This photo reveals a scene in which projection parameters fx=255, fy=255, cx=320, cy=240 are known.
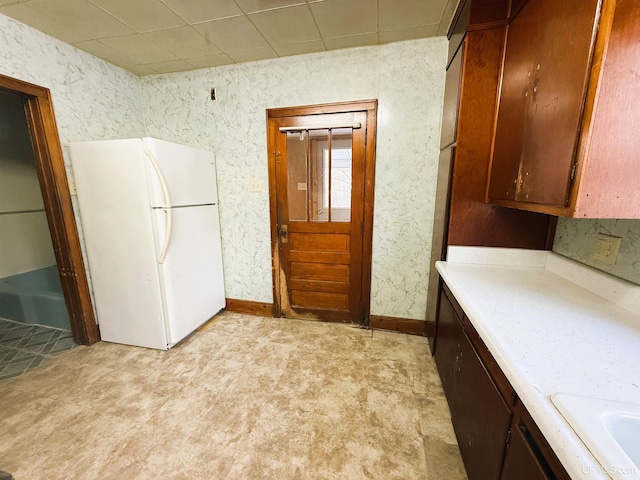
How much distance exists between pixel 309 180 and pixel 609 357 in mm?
2131

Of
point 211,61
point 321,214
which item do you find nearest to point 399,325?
point 321,214

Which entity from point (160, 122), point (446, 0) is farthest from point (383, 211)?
point (160, 122)

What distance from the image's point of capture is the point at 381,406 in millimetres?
1604

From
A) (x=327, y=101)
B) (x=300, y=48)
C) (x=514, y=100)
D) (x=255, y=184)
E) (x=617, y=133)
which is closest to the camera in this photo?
(x=617, y=133)

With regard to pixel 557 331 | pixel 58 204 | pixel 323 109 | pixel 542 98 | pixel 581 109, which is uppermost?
pixel 323 109

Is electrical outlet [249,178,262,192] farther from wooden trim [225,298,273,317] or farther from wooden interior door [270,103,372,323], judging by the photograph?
wooden trim [225,298,273,317]

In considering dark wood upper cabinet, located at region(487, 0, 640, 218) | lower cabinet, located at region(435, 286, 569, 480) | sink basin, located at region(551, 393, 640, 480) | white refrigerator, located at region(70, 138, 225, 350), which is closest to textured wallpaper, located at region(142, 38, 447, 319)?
white refrigerator, located at region(70, 138, 225, 350)

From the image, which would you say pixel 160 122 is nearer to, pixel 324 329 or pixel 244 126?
pixel 244 126

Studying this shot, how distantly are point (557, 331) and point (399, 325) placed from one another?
1620 millimetres

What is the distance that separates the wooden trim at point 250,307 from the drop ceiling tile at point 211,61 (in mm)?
2355

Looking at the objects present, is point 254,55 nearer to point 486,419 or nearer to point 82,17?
point 82,17

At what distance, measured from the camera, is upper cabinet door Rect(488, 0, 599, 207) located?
0.84 m

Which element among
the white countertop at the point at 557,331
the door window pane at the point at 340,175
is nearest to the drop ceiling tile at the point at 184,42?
the door window pane at the point at 340,175

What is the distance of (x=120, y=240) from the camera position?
2.06 m
